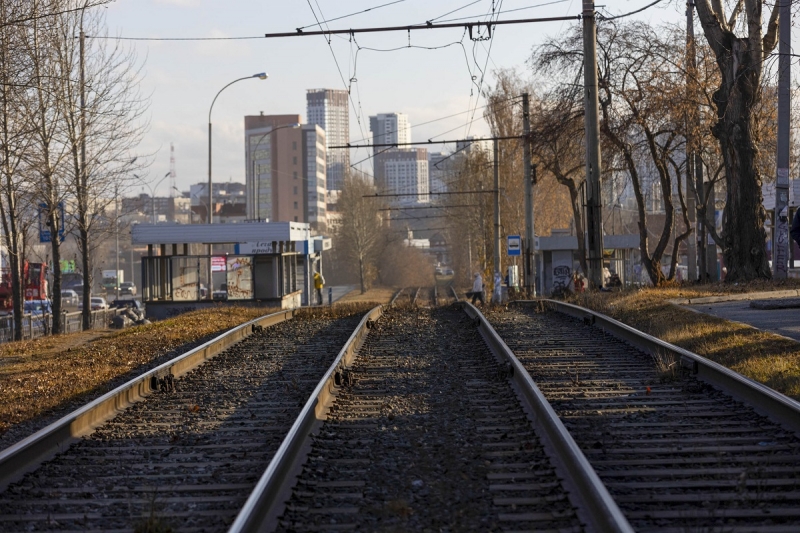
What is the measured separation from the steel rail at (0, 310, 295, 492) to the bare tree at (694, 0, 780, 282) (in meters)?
15.9

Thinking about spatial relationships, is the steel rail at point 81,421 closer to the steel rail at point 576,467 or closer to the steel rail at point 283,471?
the steel rail at point 283,471

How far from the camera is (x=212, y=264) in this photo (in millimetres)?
42219

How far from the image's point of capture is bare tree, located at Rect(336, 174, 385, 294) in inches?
3632

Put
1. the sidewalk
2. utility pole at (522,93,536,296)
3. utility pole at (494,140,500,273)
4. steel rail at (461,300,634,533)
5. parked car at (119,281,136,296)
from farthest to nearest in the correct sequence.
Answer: parked car at (119,281,136,296)
utility pole at (494,140,500,273)
utility pole at (522,93,536,296)
the sidewalk
steel rail at (461,300,634,533)

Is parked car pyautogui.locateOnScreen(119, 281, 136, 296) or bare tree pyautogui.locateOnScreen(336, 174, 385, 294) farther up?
bare tree pyautogui.locateOnScreen(336, 174, 385, 294)

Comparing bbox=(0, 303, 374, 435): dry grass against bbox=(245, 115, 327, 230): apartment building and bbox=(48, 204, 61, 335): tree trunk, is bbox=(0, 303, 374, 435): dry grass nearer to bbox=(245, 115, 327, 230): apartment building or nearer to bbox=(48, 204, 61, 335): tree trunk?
bbox=(48, 204, 61, 335): tree trunk

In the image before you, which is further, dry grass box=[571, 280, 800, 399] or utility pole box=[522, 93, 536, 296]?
utility pole box=[522, 93, 536, 296]

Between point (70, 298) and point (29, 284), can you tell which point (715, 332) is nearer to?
point (29, 284)

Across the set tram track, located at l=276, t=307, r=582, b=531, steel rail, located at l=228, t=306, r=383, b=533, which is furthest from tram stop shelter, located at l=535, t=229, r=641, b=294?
steel rail, located at l=228, t=306, r=383, b=533

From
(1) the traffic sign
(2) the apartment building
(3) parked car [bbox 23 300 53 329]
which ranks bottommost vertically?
(3) parked car [bbox 23 300 53 329]

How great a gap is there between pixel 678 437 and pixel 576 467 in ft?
5.69

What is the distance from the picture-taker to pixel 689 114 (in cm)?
2936

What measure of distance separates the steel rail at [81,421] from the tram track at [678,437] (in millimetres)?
4164

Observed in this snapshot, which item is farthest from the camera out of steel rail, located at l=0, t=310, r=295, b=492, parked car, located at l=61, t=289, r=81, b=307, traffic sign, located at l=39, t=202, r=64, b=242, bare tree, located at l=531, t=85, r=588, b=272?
parked car, located at l=61, t=289, r=81, b=307
